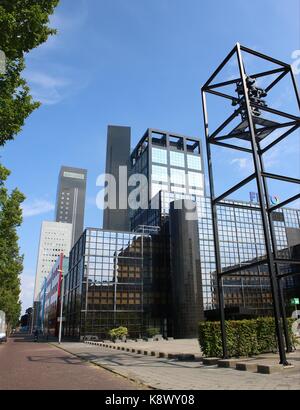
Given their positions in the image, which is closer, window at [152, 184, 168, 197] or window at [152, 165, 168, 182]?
window at [152, 184, 168, 197]

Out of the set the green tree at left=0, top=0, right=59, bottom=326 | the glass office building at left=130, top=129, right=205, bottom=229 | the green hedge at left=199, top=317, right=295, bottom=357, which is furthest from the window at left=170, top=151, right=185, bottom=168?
the green tree at left=0, top=0, right=59, bottom=326

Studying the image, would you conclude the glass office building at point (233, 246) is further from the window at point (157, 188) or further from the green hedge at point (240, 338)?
the green hedge at point (240, 338)

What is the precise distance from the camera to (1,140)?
12.1m

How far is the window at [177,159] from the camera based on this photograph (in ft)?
364

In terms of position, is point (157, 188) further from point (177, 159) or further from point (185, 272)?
point (185, 272)

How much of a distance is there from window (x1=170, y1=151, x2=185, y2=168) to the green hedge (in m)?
96.6

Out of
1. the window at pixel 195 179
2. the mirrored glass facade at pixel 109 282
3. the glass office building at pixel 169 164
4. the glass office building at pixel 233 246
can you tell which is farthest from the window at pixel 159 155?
the mirrored glass facade at pixel 109 282

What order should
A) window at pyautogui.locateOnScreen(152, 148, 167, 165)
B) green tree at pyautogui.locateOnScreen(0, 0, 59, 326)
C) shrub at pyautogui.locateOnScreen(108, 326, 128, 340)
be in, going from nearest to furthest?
green tree at pyautogui.locateOnScreen(0, 0, 59, 326) < shrub at pyautogui.locateOnScreen(108, 326, 128, 340) < window at pyautogui.locateOnScreen(152, 148, 167, 165)

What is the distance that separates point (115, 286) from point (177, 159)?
64781 mm

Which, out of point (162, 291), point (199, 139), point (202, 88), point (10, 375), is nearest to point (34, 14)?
point (202, 88)

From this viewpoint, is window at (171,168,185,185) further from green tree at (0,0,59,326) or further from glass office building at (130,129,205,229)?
green tree at (0,0,59,326)

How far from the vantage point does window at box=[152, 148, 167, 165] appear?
108250 millimetres

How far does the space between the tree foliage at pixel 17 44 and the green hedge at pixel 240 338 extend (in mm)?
11530

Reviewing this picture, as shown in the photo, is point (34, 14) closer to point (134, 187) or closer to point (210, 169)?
point (210, 169)
